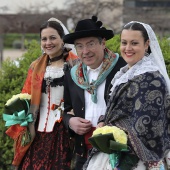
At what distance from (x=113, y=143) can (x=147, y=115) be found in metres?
0.28

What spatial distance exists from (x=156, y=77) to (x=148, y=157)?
20.0 inches

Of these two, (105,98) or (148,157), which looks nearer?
(148,157)

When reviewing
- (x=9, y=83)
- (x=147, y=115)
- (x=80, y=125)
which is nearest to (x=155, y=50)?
(x=147, y=115)

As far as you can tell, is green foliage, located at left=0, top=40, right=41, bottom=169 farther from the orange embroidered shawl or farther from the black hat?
the black hat

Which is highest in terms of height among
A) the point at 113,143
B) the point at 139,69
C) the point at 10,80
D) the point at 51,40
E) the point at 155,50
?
the point at 51,40

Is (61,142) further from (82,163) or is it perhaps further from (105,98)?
(105,98)

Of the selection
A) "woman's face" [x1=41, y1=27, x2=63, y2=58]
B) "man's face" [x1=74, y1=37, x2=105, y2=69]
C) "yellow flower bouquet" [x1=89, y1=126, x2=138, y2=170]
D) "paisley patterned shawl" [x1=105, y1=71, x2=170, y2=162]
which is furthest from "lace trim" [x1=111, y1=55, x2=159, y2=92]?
"woman's face" [x1=41, y1=27, x2=63, y2=58]

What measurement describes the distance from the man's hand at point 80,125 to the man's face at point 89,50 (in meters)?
Answer: 0.43

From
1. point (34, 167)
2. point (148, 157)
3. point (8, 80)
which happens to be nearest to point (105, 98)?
point (148, 157)

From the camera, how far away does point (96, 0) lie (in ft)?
53.9

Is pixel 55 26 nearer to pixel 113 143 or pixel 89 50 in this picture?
pixel 89 50

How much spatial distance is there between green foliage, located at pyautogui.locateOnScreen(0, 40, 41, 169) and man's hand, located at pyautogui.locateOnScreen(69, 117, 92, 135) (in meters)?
1.89

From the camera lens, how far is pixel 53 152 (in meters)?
4.57

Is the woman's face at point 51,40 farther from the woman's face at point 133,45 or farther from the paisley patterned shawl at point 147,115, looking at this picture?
the paisley patterned shawl at point 147,115
